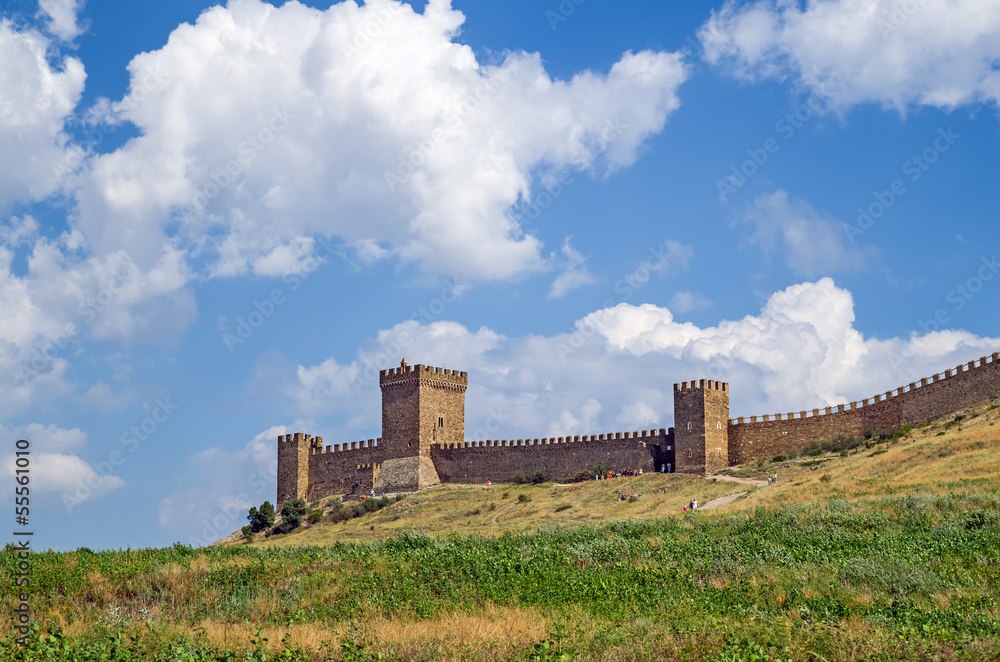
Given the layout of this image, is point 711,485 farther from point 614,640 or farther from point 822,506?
point 614,640

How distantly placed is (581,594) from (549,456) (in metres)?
40.6

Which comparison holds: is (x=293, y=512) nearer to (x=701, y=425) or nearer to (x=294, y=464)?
(x=294, y=464)

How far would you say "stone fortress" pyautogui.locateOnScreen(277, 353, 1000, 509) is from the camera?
44375 millimetres

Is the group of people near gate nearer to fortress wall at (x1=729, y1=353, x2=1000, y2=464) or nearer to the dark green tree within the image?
fortress wall at (x1=729, y1=353, x2=1000, y2=464)

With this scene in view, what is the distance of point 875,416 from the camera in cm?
4556

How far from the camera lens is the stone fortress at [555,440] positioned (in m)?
44.4

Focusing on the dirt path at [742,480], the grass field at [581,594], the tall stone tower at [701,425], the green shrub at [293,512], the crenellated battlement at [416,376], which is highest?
the crenellated battlement at [416,376]

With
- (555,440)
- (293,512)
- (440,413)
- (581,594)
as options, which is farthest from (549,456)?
(581,594)

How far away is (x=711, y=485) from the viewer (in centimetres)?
4272

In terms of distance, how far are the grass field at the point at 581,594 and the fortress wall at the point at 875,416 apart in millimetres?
21565

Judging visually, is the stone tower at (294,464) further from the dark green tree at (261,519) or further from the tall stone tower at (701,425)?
the tall stone tower at (701,425)

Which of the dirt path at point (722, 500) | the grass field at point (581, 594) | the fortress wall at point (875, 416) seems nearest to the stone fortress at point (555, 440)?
the fortress wall at point (875, 416)

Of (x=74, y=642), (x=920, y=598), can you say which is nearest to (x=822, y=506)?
(x=920, y=598)

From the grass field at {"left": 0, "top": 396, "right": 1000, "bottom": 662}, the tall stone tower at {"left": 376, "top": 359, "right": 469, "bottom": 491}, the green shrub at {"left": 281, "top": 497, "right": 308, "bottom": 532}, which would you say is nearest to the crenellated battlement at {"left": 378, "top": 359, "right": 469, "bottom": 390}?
the tall stone tower at {"left": 376, "top": 359, "right": 469, "bottom": 491}
